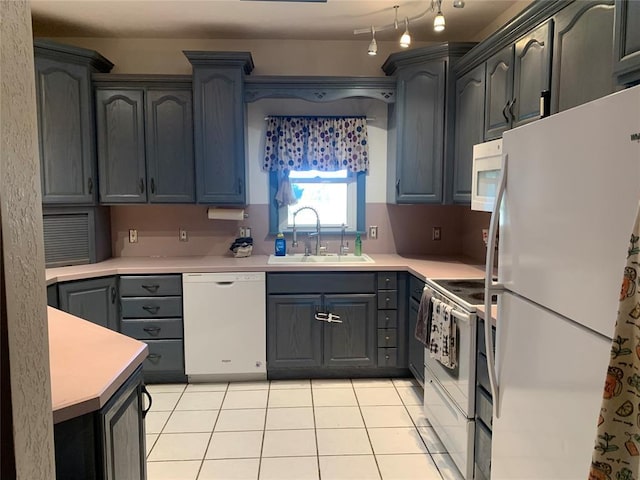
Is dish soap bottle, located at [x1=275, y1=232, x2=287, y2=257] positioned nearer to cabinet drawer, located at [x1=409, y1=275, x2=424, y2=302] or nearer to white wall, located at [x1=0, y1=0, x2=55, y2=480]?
cabinet drawer, located at [x1=409, y1=275, x2=424, y2=302]

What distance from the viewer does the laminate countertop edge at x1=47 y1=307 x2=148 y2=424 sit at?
1150mm

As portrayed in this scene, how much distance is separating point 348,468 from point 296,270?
1.42 metres

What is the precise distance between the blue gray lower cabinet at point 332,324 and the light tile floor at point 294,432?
18 cm

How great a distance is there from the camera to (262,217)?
12.7ft

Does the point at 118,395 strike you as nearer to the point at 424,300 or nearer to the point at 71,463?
the point at 71,463

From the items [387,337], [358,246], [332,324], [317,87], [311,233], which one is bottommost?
[387,337]

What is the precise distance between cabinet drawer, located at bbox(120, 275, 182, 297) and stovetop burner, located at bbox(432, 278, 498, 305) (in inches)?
73.8

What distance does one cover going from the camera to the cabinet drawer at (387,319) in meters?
3.38

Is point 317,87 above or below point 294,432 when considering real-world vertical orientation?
above

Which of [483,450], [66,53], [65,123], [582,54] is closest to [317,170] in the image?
[65,123]

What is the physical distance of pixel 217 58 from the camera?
10.9 feet

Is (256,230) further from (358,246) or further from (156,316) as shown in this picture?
(156,316)

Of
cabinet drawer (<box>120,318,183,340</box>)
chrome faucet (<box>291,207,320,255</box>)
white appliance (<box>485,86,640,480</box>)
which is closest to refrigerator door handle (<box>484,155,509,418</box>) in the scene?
white appliance (<box>485,86,640,480</box>)

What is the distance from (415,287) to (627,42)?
82.3 inches
